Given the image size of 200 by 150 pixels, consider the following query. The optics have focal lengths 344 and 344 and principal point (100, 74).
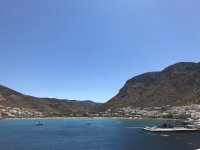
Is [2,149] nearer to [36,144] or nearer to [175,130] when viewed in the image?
[36,144]

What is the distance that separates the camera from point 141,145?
127 metres

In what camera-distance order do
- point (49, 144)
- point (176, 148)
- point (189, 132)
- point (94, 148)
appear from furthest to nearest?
point (189, 132) < point (49, 144) < point (94, 148) < point (176, 148)

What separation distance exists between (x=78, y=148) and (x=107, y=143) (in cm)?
1678

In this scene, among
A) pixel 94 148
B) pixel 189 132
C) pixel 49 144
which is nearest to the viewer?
pixel 94 148

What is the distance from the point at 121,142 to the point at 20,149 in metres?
40.6

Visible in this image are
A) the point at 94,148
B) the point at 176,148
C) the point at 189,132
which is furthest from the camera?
the point at 189,132

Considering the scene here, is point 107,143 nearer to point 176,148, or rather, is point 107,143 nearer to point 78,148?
point 78,148

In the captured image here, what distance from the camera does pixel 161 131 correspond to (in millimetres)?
184250

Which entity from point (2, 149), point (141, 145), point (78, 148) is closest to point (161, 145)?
point (141, 145)

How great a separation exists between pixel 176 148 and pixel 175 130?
69007 millimetres

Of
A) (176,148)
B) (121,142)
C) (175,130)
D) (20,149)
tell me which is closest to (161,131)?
(175,130)

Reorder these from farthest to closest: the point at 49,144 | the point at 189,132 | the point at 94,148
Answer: the point at 189,132 → the point at 49,144 → the point at 94,148

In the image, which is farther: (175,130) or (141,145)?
(175,130)

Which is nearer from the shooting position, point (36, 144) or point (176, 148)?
point (176, 148)
